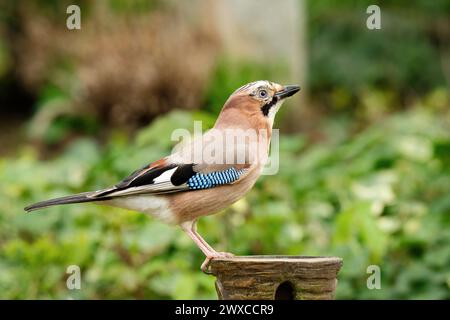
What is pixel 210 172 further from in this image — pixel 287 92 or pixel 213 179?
pixel 287 92

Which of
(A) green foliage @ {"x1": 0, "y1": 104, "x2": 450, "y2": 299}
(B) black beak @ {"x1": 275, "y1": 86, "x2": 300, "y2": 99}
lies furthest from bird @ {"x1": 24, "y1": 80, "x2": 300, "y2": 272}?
(A) green foliage @ {"x1": 0, "y1": 104, "x2": 450, "y2": 299}

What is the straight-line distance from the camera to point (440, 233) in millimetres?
6730

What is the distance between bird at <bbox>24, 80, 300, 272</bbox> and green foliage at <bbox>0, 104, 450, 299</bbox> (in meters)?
1.41

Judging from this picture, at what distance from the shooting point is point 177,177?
14.4ft

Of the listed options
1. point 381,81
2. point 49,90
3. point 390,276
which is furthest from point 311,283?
point 381,81

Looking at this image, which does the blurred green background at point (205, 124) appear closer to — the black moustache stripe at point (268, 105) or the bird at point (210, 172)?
the bird at point (210, 172)

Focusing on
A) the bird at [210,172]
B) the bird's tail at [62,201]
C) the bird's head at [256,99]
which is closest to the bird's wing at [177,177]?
the bird at [210,172]

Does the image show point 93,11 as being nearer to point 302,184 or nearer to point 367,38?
point 367,38

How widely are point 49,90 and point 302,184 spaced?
25.4 feet

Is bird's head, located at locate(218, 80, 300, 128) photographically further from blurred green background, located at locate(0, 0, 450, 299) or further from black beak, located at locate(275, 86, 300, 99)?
blurred green background, located at locate(0, 0, 450, 299)

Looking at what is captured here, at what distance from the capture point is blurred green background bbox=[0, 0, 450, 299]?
6.43 m

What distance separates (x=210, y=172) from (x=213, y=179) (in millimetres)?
73

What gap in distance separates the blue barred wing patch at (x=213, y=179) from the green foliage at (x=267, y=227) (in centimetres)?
148
